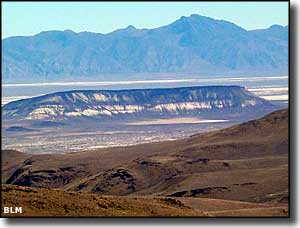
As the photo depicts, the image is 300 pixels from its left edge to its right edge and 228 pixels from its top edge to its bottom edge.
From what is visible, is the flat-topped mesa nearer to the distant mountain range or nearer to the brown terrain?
the distant mountain range

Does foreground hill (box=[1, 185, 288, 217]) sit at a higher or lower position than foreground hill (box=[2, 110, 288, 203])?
lower

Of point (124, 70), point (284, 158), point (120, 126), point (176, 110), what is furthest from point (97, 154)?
point (124, 70)

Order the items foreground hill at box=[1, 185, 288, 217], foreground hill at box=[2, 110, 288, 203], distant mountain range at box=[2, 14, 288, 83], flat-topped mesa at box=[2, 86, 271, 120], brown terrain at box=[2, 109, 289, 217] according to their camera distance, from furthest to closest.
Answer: flat-topped mesa at box=[2, 86, 271, 120], distant mountain range at box=[2, 14, 288, 83], foreground hill at box=[2, 110, 288, 203], brown terrain at box=[2, 109, 289, 217], foreground hill at box=[1, 185, 288, 217]

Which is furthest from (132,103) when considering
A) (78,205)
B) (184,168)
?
(78,205)

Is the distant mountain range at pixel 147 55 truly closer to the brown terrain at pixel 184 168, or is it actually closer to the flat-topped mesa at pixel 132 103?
the flat-topped mesa at pixel 132 103

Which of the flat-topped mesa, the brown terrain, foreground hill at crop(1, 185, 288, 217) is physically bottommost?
foreground hill at crop(1, 185, 288, 217)

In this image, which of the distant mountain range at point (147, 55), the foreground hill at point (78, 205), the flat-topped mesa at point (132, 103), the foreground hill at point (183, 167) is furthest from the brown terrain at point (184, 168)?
the flat-topped mesa at point (132, 103)

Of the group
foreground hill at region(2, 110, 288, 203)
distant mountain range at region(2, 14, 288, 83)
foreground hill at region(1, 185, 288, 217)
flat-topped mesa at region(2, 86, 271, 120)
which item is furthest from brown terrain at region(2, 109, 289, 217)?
flat-topped mesa at region(2, 86, 271, 120)
